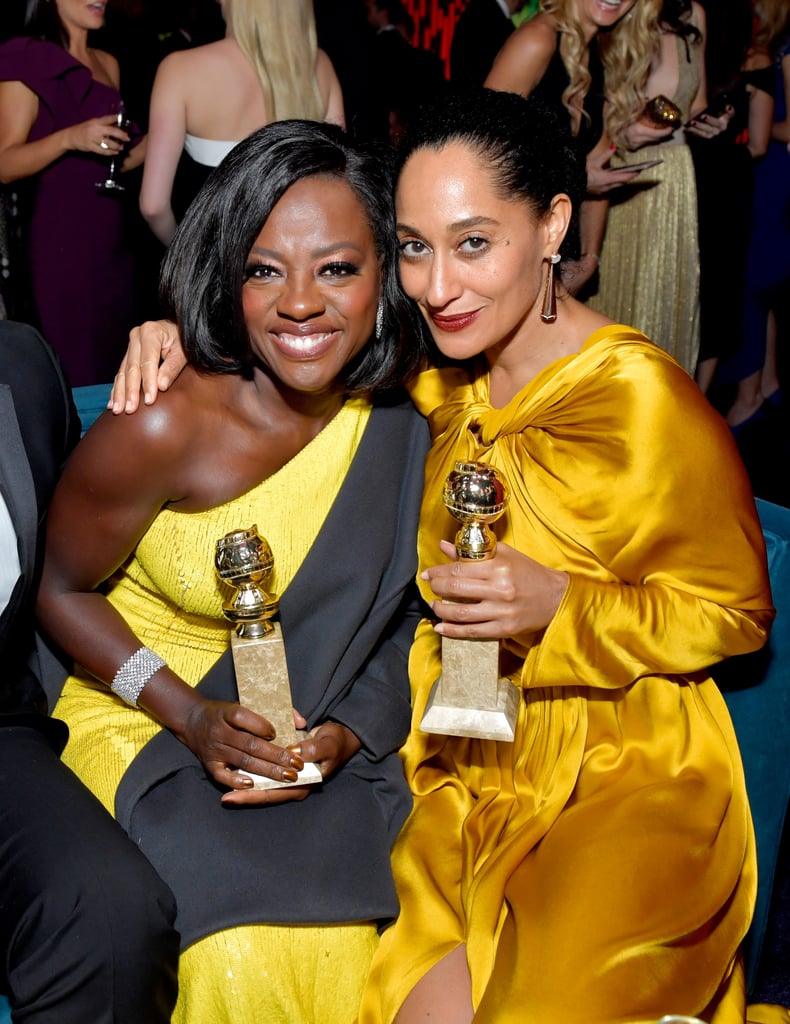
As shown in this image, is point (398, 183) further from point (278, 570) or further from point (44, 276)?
point (44, 276)

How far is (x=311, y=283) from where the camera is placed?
5.80 ft

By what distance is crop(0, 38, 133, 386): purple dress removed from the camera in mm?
3613

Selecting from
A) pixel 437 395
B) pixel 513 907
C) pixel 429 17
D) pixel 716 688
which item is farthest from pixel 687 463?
pixel 429 17

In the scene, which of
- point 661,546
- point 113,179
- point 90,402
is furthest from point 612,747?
point 113,179

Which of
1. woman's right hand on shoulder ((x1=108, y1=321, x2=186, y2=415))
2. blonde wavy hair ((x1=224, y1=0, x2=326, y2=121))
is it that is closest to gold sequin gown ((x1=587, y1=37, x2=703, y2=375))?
blonde wavy hair ((x1=224, y1=0, x2=326, y2=121))

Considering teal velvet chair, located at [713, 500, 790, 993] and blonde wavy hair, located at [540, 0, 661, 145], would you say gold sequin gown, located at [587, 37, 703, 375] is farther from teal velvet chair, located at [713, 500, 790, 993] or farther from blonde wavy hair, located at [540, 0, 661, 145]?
teal velvet chair, located at [713, 500, 790, 993]

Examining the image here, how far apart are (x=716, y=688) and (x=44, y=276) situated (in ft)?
9.54

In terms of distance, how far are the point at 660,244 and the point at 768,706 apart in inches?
103

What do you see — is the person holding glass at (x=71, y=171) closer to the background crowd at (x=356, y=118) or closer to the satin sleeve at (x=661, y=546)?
the background crowd at (x=356, y=118)

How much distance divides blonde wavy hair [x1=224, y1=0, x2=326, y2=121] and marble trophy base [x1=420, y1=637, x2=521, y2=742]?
90.9 inches

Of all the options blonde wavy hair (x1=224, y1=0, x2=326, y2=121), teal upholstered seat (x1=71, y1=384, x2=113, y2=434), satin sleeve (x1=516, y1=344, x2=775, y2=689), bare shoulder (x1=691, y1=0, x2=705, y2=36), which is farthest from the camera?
bare shoulder (x1=691, y1=0, x2=705, y2=36)

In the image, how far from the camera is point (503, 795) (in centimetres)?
182

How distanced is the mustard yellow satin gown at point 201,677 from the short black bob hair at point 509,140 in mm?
494

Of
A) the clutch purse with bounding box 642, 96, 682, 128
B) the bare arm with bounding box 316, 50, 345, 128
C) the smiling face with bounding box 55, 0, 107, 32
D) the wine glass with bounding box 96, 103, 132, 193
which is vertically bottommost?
the wine glass with bounding box 96, 103, 132, 193
